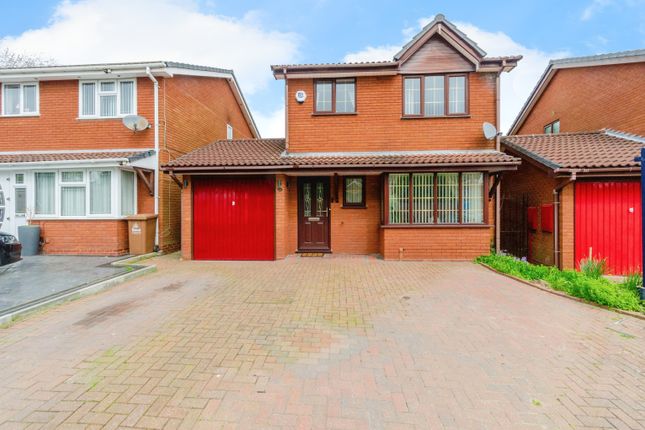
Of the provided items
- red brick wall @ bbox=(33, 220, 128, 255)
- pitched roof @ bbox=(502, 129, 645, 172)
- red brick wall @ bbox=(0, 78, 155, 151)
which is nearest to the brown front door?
red brick wall @ bbox=(0, 78, 155, 151)

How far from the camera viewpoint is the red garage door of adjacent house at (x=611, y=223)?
7.68m

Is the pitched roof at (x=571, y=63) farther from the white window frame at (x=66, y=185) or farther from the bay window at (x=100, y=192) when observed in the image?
the white window frame at (x=66, y=185)

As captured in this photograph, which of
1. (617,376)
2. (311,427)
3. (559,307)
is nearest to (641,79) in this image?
(559,307)

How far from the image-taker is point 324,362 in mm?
3336

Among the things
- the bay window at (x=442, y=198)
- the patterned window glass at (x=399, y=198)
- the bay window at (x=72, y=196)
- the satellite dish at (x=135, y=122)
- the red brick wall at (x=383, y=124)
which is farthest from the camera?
the satellite dish at (x=135, y=122)

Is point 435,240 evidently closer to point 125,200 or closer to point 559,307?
point 559,307

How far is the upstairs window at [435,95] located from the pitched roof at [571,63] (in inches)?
257

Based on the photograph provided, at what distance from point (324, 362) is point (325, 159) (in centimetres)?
681

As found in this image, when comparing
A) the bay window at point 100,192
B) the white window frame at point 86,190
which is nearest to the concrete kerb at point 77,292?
the white window frame at point 86,190

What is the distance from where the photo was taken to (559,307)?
510 cm

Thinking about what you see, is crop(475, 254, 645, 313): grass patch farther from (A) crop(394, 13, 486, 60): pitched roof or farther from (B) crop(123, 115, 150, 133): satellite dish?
(B) crop(123, 115, 150, 133): satellite dish

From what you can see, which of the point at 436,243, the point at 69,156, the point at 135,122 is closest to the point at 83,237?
the point at 69,156

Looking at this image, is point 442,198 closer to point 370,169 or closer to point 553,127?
point 370,169

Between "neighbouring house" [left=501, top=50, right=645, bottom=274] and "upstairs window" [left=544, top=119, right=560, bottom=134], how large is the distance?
136mm
